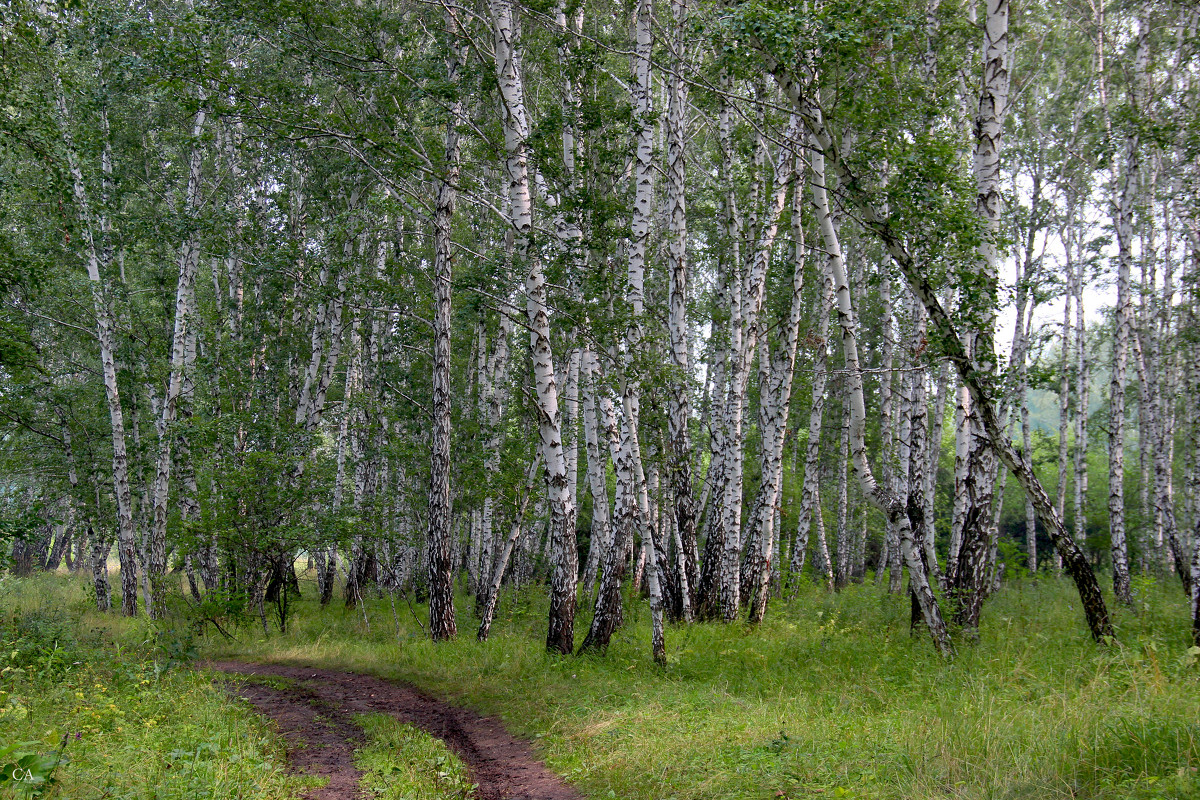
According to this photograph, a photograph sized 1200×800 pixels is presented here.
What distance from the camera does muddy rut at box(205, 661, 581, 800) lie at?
260 inches

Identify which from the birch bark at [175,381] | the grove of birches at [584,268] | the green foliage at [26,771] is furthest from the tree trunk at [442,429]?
the green foliage at [26,771]

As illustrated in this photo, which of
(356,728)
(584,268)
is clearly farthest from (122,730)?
(584,268)

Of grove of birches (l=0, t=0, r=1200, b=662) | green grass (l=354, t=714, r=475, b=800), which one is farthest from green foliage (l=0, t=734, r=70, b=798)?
grove of birches (l=0, t=0, r=1200, b=662)

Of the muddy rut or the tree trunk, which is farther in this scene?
the tree trunk

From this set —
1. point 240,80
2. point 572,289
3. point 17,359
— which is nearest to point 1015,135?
point 572,289

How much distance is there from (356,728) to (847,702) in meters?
5.66

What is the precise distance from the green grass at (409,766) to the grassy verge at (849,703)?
1.01 metres

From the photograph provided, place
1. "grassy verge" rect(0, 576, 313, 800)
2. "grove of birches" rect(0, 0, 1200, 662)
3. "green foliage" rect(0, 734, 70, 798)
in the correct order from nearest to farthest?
"green foliage" rect(0, 734, 70, 798)
"grassy verge" rect(0, 576, 313, 800)
"grove of birches" rect(0, 0, 1200, 662)

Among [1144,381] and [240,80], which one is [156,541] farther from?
[1144,381]

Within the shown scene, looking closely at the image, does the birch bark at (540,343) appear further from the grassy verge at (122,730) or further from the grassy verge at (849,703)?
the grassy verge at (122,730)

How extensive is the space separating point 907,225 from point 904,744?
17.0 feet

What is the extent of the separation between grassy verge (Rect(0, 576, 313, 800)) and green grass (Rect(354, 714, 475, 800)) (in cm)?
74

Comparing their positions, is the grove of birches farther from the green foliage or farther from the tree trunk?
the green foliage

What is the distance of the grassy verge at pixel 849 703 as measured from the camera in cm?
474
